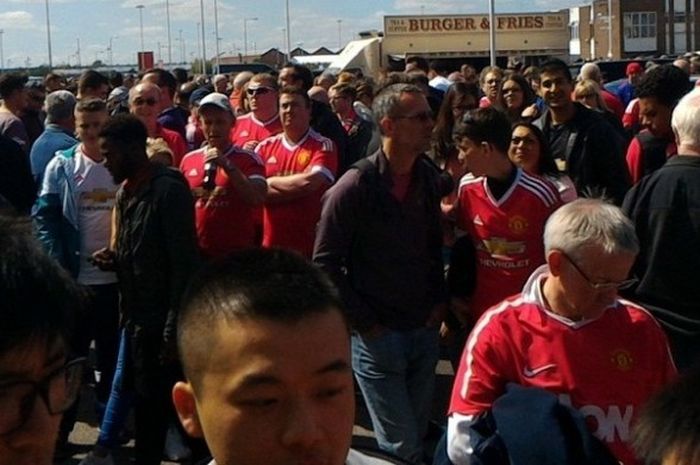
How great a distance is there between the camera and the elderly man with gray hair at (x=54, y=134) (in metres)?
7.30

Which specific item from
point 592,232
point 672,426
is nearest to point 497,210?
point 592,232

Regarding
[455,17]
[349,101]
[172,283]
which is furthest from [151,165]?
[455,17]

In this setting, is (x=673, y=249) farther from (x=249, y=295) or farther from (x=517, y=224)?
(x=249, y=295)

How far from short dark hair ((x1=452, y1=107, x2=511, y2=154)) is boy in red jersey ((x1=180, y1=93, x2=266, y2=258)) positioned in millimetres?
1264

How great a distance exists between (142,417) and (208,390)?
11.3 feet

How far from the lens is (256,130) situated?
8023 mm

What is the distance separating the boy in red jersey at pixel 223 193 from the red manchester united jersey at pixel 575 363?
265cm

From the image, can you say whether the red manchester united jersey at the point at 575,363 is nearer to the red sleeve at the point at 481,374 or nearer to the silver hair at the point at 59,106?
the red sleeve at the point at 481,374

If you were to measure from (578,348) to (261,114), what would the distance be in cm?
496

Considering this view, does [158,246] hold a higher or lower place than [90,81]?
lower

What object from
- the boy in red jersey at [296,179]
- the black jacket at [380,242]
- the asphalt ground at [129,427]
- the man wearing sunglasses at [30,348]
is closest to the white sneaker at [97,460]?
the asphalt ground at [129,427]

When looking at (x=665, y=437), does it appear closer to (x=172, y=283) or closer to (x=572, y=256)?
(x=572, y=256)

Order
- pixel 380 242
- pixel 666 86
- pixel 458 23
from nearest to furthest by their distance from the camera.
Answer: pixel 380 242 → pixel 666 86 → pixel 458 23

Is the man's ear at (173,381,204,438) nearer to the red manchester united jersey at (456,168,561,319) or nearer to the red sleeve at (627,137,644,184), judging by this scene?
the red manchester united jersey at (456,168,561,319)
